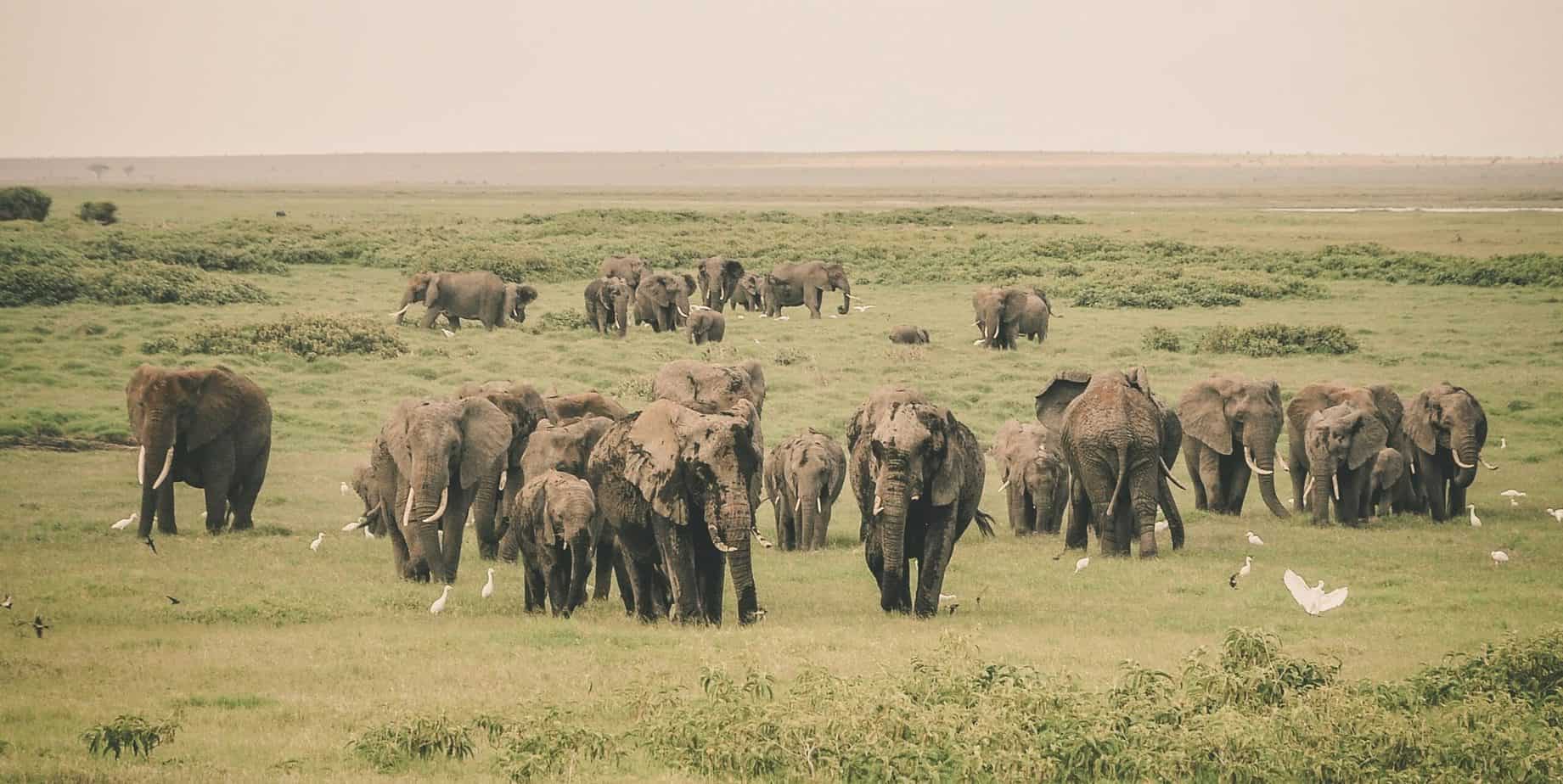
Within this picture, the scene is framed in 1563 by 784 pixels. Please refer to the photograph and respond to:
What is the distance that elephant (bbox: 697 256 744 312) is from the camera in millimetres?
50188

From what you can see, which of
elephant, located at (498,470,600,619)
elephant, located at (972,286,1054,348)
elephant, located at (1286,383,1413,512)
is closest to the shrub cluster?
elephant, located at (972,286,1054,348)

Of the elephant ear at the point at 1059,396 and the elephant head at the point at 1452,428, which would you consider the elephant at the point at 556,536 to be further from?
the elephant head at the point at 1452,428

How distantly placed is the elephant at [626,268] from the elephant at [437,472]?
2922cm

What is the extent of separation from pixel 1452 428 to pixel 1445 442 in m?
0.24

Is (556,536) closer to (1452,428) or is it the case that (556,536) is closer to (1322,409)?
(1322,409)

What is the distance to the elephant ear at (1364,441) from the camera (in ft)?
72.5

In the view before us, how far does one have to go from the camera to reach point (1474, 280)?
52.9 meters

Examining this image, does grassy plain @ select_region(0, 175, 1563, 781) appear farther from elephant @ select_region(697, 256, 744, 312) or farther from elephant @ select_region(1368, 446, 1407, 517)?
elephant @ select_region(697, 256, 744, 312)

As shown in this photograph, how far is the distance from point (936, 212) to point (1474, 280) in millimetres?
48704

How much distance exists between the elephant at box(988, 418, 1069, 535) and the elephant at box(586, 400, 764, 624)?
6.97 metres

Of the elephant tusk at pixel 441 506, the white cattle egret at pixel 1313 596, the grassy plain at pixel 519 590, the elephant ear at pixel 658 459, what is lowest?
the grassy plain at pixel 519 590

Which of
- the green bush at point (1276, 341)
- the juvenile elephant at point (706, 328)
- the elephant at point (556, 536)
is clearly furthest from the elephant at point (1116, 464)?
the juvenile elephant at point (706, 328)

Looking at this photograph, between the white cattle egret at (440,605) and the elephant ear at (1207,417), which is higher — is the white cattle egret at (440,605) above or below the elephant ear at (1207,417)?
below

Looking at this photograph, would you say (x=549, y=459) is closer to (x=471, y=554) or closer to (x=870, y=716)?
(x=471, y=554)
